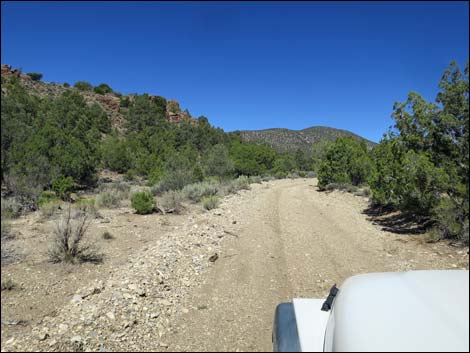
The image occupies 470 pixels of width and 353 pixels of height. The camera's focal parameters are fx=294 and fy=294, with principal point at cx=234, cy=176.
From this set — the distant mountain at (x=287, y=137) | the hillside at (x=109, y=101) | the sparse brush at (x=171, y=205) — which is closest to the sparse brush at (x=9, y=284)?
the sparse brush at (x=171, y=205)

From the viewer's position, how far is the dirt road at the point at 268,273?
1948mm

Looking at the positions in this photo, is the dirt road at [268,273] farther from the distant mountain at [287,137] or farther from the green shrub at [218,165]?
the distant mountain at [287,137]

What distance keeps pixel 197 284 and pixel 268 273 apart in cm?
108

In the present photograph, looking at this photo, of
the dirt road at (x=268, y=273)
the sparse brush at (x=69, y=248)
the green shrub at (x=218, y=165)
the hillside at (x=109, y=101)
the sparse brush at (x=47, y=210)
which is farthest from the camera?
the hillside at (x=109, y=101)

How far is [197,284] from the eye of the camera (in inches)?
155

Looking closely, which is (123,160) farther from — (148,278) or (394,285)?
(394,285)

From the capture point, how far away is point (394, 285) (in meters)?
1.57

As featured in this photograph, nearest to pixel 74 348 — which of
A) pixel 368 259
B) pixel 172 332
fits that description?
pixel 172 332

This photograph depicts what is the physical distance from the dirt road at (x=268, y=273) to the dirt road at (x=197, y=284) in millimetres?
13

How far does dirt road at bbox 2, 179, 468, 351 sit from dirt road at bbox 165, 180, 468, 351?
0.04 feet

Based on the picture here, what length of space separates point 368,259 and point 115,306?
303 centimetres

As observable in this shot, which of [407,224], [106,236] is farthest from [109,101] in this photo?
[407,224]

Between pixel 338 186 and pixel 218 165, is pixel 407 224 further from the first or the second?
pixel 218 165

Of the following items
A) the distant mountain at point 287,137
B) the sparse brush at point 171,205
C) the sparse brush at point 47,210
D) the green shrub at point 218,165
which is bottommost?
the sparse brush at point 171,205
